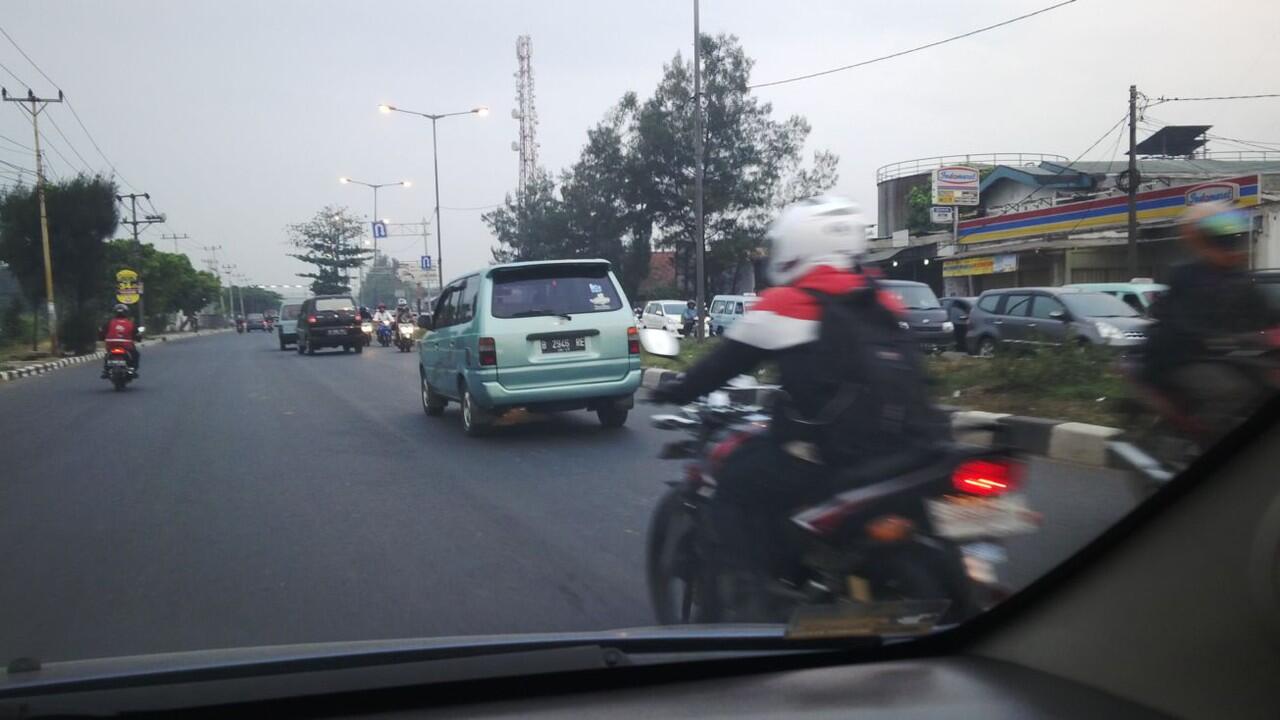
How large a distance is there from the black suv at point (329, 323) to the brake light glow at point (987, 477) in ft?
97.4

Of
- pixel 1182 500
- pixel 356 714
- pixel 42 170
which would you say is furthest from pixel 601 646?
pixel 42 170

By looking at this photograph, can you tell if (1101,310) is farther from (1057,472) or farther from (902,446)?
(902,446)

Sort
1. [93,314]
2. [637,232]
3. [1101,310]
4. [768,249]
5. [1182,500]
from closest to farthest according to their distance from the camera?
[1182,500]
[768,249]
[1101,310]
[637,232]
[93,314]

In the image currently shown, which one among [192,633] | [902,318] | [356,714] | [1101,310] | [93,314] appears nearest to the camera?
[356,714]

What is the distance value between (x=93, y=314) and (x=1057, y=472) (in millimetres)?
38679

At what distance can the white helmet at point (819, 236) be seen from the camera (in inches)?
134

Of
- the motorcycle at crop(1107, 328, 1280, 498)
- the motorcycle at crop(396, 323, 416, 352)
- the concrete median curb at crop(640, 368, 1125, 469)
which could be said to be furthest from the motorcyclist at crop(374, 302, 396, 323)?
the motorcycle at crop(1107, 328, 1280, 498)

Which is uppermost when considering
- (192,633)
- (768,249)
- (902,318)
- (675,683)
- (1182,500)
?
(768,249)

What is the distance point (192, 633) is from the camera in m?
4.30

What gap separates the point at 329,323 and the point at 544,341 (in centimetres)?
2268

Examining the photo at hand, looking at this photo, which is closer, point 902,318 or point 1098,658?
point 1098,658

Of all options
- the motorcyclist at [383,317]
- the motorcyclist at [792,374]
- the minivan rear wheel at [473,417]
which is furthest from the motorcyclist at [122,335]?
the motorcyclist at [383,317]

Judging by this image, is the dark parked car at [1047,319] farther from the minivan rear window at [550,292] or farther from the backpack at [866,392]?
the backpack at [866,392]

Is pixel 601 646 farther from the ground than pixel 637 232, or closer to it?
closer to it
